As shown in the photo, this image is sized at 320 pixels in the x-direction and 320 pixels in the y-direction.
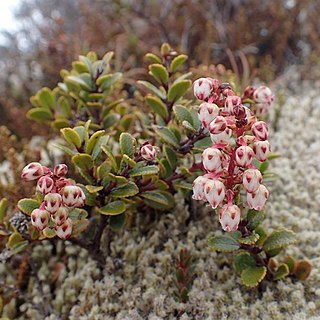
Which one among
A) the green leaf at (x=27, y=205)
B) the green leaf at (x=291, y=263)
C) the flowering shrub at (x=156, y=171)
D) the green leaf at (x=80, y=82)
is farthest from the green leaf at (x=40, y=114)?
A: the green leaf at (x=291, y=263)

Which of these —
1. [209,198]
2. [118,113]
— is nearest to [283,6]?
[118,113]

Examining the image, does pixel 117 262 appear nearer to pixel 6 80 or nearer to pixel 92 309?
pixel 92 309

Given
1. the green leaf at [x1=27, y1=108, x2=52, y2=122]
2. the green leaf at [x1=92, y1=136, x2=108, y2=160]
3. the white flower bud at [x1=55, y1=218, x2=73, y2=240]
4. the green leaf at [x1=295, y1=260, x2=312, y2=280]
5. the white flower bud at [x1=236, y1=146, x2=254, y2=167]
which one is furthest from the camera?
the green leaf at [x1=27, y1=108, x2=52, y2=122]

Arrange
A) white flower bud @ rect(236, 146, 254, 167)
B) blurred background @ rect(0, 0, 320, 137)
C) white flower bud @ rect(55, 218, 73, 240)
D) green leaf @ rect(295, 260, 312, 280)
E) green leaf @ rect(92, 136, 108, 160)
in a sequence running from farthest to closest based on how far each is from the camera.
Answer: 1. blurred background @ rect(0, 0, 320, 137)
2. green leaf @ rect(295, 260, 312, 280)
3. green leaf @ rect(92, 136, 108, 160)
4. white flower bud @ rect(55, 218, 73, 240)
5. white flower bud @ rect(236, 146, 254, 167)

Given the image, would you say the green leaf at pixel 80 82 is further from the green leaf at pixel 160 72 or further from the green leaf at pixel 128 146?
the green leaf at pixel 128 146

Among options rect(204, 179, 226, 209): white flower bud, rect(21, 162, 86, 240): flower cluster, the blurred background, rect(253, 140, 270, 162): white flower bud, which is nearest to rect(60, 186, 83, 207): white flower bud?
rect(21, 162, 86, 240): flower cluster

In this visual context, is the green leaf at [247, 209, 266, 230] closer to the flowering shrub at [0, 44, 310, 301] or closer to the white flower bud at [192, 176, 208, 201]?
the flowering shrub at [0, 44, 310, 301]
